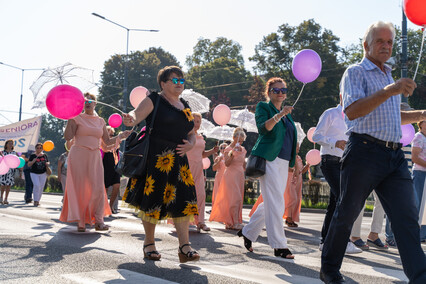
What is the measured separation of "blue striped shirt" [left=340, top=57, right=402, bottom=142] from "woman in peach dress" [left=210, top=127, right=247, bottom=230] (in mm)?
5889

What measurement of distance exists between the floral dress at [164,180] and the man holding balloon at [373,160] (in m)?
1.77

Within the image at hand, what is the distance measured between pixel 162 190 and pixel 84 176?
303cm

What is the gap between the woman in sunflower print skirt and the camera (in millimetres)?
5059

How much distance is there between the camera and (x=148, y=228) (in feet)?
16.8

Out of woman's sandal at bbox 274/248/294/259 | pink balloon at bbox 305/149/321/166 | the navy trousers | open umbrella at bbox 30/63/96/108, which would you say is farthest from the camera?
pink balloon at bbox 305/149/321/166

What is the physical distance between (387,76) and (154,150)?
2314 mm

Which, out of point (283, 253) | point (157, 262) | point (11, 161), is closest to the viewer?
point (157, 262)

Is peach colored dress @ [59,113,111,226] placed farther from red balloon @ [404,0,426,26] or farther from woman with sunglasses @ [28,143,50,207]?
woman with sunglasses @ [28,143,50,207]

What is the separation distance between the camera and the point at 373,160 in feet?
11.9

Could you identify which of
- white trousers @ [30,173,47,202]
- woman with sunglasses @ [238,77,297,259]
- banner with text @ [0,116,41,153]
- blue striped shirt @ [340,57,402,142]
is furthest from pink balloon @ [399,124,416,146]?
banner with text @ [0,116,41,153]

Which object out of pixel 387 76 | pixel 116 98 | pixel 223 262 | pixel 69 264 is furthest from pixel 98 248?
pixel 116 98

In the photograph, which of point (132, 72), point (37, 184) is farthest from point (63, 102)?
point (132, 72)

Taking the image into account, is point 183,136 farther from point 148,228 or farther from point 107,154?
point 107,154

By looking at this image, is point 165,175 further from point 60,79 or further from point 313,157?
point 313,157
